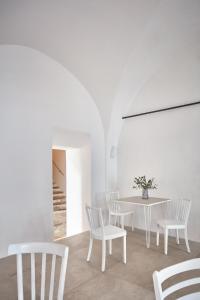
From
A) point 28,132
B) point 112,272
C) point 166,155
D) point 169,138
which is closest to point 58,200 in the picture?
point 28,132

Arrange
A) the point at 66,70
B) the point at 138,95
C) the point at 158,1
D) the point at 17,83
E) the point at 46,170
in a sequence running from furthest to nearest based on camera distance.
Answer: the point at 138,95, the point at 66,70, the point at 46,170, the point at 17,83, the point at 158,1

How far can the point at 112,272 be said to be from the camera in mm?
2846

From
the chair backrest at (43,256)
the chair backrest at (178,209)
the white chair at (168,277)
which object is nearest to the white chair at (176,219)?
the chair backrest at (178,209)

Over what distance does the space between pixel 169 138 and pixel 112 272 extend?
8.95ft

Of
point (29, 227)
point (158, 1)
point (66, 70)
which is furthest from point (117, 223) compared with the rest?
point (158, 1)

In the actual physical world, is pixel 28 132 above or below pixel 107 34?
below

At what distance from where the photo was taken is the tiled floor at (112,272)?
237 cm

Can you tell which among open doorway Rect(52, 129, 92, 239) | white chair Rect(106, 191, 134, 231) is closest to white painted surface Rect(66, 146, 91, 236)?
open doorway Rect(52, 129, 92, 239)

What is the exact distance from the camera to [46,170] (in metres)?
3.91

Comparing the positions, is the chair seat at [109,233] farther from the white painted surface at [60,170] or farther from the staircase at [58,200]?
the white painted surface at [60,170]

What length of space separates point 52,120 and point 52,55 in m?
1.19

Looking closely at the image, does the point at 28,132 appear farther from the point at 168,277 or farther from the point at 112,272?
the point at 168,277

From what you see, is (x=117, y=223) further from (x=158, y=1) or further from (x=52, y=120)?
(x=158, y=1)

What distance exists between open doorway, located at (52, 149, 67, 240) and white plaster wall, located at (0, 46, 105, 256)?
213 cm
